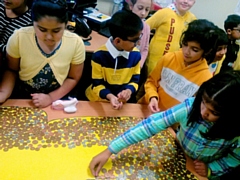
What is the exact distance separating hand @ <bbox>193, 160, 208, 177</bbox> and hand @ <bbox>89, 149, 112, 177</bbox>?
42 centimetres

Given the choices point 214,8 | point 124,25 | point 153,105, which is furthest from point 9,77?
point 214,8

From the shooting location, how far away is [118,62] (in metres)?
1.61

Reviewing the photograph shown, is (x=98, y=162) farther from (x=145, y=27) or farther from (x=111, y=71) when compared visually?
(x=145, y=27)

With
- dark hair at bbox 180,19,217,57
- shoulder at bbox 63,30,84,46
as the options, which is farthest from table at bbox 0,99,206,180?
dark hair at bbox 180,19,217,57

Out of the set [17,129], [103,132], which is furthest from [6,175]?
[103,132]

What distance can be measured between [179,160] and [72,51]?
0.78m

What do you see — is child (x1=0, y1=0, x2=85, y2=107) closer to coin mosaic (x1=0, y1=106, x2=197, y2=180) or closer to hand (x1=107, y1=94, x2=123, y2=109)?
coin mosaic (x1=0, y1=106, x2=197, y2=180)

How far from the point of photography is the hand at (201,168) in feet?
4.02

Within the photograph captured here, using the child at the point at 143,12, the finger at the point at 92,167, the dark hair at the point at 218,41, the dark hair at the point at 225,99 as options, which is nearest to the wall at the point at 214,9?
the child at the point at 143,12

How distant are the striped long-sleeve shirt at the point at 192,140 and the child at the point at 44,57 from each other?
19.4 inches

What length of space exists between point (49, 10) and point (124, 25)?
430 millimetres

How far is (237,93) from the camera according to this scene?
3.33 ft

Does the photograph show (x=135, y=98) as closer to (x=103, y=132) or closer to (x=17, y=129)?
(x=103, y=132)

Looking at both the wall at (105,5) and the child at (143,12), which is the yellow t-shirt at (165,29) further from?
the wall at (105,5)
